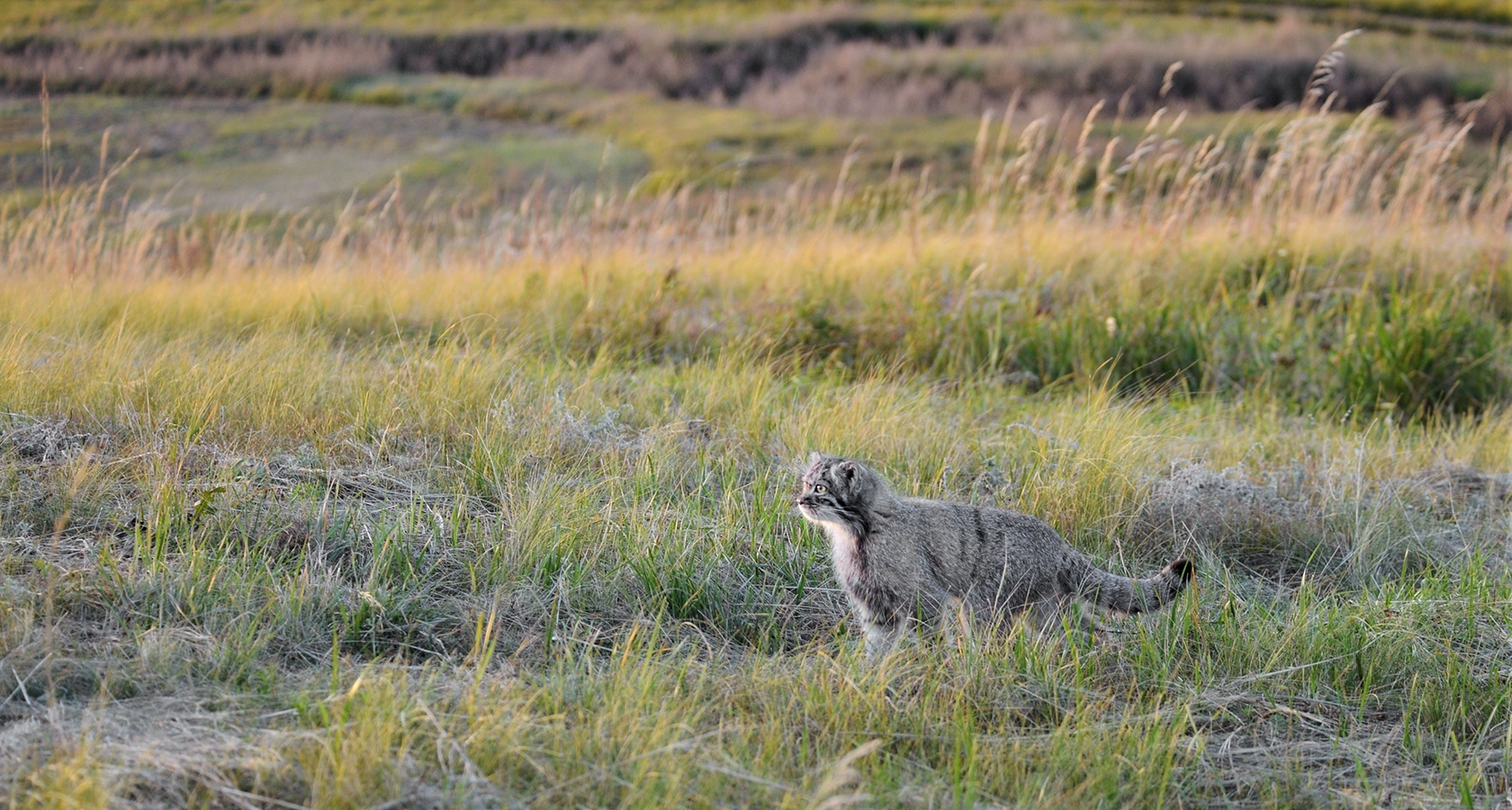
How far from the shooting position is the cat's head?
3.44 metres

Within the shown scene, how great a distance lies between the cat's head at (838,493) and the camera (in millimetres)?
3443

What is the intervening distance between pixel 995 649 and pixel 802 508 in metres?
0.73

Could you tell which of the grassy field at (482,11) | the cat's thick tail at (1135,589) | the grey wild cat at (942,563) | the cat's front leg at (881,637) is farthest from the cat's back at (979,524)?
the grassy field at (482,11)

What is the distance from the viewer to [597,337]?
6559 mm

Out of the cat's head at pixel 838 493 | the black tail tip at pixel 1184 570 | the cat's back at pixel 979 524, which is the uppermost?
the cat's head at pixel 838 493

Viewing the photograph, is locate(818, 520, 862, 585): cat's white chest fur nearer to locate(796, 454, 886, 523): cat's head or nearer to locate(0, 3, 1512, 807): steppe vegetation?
locate(796, 454, 886, 523): cat's head

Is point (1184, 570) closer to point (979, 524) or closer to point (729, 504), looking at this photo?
point (979, 524)

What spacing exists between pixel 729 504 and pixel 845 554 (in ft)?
2.09

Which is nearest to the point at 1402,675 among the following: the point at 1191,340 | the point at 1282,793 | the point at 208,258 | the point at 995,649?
the point at 1282,793

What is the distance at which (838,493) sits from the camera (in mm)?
3465

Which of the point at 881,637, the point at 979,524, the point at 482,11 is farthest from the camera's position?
the point at 482,11

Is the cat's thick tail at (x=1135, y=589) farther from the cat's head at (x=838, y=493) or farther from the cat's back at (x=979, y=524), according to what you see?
the cat's head at (x=838, y=493)

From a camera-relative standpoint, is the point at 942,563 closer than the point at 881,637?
No

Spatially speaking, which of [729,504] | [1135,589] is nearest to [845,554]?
[729,504]
